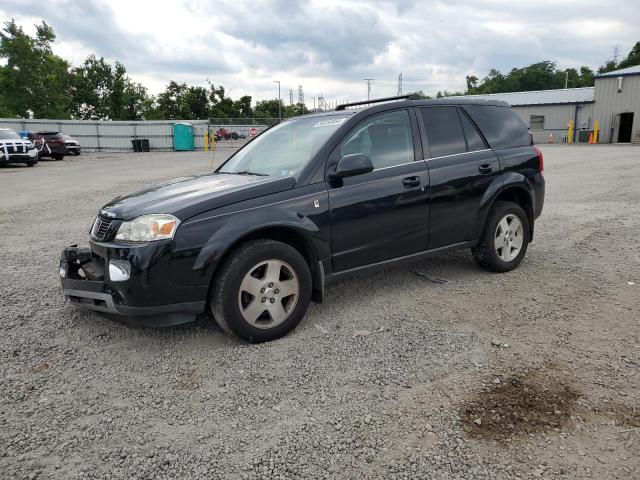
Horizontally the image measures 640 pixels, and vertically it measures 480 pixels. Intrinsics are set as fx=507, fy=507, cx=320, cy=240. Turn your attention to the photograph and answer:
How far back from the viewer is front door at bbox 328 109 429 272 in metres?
4.07

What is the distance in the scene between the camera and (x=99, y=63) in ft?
241

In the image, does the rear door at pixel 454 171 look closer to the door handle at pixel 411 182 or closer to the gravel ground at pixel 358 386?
the door handle at pixel 411 182

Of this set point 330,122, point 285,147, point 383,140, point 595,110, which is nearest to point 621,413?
point 383,140

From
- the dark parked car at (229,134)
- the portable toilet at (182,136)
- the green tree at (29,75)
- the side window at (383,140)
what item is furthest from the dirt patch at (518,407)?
the green tree at (29,75)

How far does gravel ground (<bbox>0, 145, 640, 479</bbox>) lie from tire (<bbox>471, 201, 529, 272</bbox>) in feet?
0.55

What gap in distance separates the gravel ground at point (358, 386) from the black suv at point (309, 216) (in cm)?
38

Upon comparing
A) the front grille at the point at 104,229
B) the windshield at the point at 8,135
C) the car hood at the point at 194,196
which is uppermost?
the windshield at the point at 8,135

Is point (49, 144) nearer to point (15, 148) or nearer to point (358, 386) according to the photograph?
point (15, 148)

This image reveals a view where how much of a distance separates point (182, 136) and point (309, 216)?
3595cm

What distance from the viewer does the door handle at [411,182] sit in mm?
4383

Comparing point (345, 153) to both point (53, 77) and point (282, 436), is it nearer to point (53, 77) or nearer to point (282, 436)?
point (282, 436)

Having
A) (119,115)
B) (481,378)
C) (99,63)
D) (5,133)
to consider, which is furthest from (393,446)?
(99,63)

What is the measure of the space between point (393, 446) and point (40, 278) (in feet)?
14.7

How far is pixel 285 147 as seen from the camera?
15.2ft
